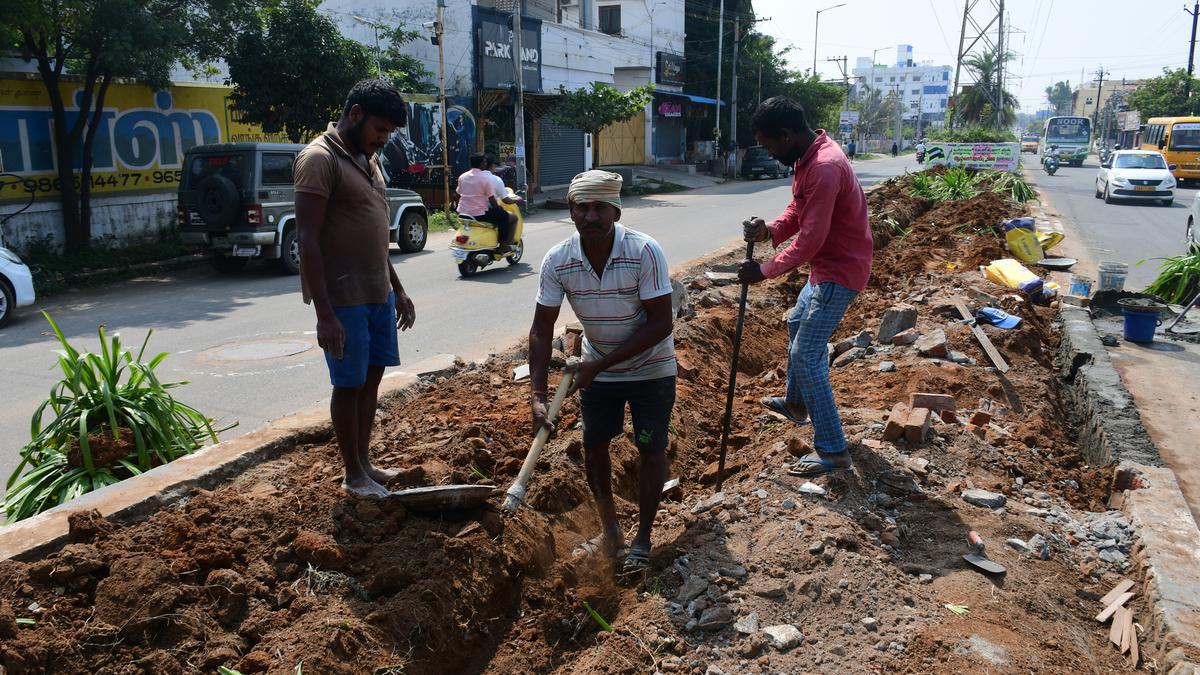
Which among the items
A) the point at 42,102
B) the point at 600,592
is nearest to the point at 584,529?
the point at 600,592

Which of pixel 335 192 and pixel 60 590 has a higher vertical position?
pixel 335 192

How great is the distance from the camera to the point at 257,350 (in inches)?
320

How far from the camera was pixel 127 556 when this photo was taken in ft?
10.3

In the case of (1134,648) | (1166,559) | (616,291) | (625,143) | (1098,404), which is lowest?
(1134,648)

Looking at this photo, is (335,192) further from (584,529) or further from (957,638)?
(957,638)

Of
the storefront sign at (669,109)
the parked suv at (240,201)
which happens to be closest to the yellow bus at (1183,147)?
the storefront sign at (669,109)

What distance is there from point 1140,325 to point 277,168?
11.0 m

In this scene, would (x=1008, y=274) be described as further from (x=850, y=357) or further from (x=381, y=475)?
(x=381, y=475)

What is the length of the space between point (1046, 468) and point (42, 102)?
48.5 ft

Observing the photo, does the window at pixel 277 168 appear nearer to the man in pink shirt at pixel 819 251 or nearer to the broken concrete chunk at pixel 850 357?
the broken concrete chunk at pixel 850 357

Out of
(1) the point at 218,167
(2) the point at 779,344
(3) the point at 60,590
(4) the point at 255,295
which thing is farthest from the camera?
(1) the point at 218,167

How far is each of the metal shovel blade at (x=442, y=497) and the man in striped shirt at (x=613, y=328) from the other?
48 centimetres

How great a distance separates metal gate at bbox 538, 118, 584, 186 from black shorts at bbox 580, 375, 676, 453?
27761 millimetres

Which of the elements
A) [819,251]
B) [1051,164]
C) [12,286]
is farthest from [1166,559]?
[1051,164]
